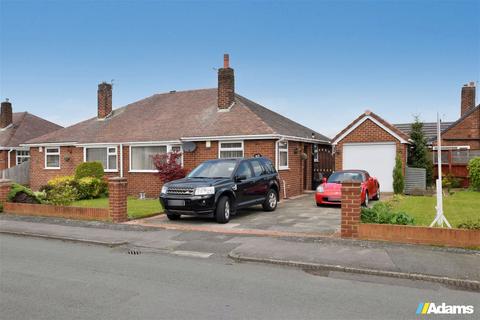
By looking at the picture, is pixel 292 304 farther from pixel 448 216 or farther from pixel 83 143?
pixel 83 143

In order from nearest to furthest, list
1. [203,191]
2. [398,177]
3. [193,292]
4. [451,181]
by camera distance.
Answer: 1. [193,292]
2. [203,191]
3. [398,177]
4. [451,181]

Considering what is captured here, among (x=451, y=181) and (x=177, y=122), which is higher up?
(x=177, y=122)

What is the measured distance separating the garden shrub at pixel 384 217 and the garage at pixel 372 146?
10705 millimetres

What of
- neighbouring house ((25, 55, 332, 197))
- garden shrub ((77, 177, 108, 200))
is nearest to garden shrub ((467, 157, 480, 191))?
neighbouring house ((25, 55, 332, 197))

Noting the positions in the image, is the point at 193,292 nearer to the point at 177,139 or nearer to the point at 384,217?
the point at 384,217

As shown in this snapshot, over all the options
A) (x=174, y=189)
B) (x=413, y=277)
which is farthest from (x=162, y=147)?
(x=413, y=277)

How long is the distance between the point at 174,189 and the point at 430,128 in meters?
26.0

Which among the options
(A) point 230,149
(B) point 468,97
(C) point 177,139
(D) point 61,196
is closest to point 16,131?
(C) point 177,139

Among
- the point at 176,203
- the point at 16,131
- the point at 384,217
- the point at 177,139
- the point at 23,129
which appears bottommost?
the point at 384,217

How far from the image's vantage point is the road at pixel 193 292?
16.0 ft

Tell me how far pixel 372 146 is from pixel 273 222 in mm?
9949

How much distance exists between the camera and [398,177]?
18.8 m

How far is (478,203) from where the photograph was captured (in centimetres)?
1509

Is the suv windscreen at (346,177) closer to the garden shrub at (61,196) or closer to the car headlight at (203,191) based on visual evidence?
the car headlight at (203,191)
